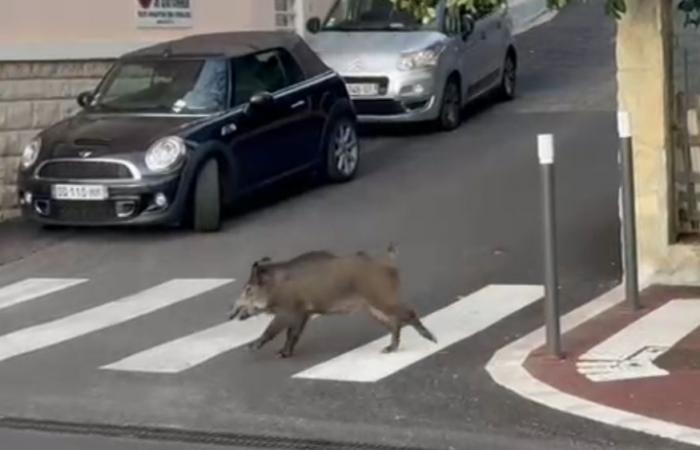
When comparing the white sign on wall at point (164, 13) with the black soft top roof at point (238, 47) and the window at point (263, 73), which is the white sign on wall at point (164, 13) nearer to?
the black soft top roof at point (238, 47)

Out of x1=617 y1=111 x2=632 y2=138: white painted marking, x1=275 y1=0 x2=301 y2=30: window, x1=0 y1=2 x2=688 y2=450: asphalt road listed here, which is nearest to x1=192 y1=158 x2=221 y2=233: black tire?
x1=0 y1=2 x2=688 y2=450: asphalt road

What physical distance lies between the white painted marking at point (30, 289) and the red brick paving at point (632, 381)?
4654 mm

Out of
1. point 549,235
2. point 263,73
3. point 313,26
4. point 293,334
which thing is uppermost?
point 313,26

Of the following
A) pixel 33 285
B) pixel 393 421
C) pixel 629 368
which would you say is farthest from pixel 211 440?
pixel 33 285

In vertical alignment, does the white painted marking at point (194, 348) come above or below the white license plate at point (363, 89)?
below

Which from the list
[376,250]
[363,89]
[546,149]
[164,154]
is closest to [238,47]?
[164,154]

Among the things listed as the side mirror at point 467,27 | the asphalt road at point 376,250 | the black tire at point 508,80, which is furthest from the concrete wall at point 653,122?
the black tire at point 508,80

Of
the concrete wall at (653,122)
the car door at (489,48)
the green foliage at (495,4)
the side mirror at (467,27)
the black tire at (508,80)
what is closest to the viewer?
the green foliage at (495,4)

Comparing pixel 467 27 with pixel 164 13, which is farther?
pixel 467 27

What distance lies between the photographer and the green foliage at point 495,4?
11711 millimetres

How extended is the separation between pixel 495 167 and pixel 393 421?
9.32m

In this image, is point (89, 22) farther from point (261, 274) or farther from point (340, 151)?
point (261, 274)

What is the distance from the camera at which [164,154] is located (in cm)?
1555

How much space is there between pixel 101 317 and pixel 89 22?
7038 mm
